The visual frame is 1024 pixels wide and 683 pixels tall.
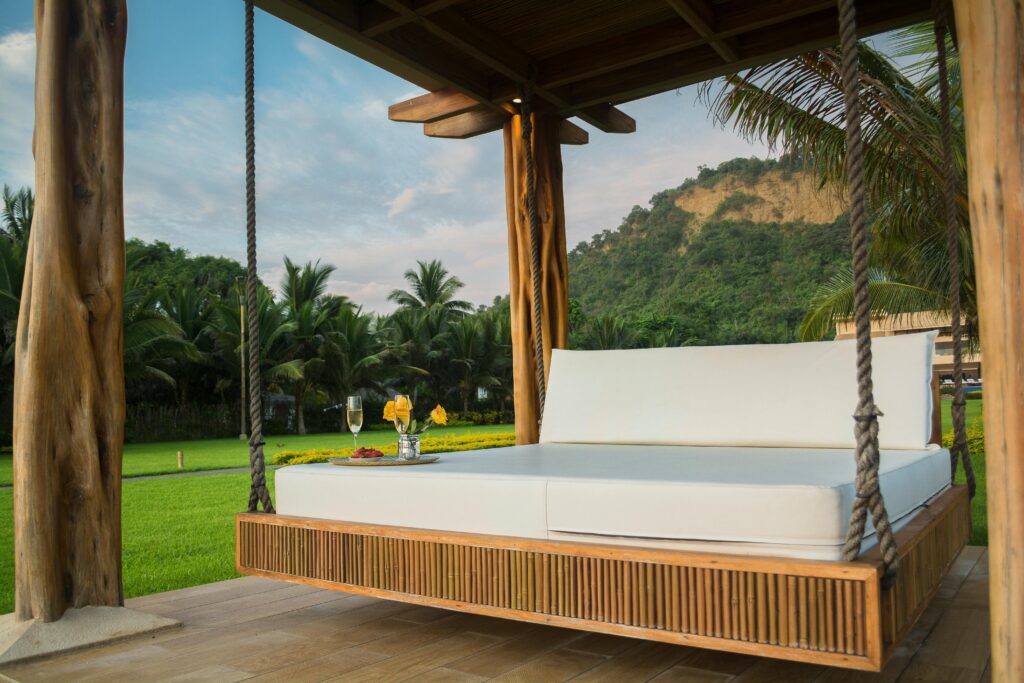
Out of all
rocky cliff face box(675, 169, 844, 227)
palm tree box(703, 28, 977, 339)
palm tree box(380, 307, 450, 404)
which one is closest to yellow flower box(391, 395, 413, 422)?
palm tree box(703, 28, 977, 339)

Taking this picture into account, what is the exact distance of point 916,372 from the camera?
283cm

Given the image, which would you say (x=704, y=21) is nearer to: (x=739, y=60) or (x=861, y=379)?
(x=739, y=60)

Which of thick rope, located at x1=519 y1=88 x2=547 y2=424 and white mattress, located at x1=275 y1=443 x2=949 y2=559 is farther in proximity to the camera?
thick rope, located at x1=519 y1=88 x2=547 y2=424

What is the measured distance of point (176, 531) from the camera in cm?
509

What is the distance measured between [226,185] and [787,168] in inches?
684

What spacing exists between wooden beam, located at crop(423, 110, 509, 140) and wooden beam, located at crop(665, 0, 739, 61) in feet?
4.00

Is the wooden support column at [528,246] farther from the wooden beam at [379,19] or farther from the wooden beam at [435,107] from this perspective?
the wooden beam at [379,19]

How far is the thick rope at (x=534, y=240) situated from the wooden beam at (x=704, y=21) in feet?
3.04

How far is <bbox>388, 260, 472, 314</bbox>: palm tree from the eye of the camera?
27578 mm

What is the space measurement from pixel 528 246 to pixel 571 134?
2.78 ft

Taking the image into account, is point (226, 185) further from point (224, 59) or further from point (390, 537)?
point (390, 537)

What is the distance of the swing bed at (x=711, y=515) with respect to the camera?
161 cm

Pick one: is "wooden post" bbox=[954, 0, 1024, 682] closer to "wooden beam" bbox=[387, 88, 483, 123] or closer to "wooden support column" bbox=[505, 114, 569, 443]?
"wooden support column" bbox=[505, 114, 569, 443]

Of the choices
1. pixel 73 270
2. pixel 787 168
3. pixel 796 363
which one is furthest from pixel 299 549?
pixel 787 168
